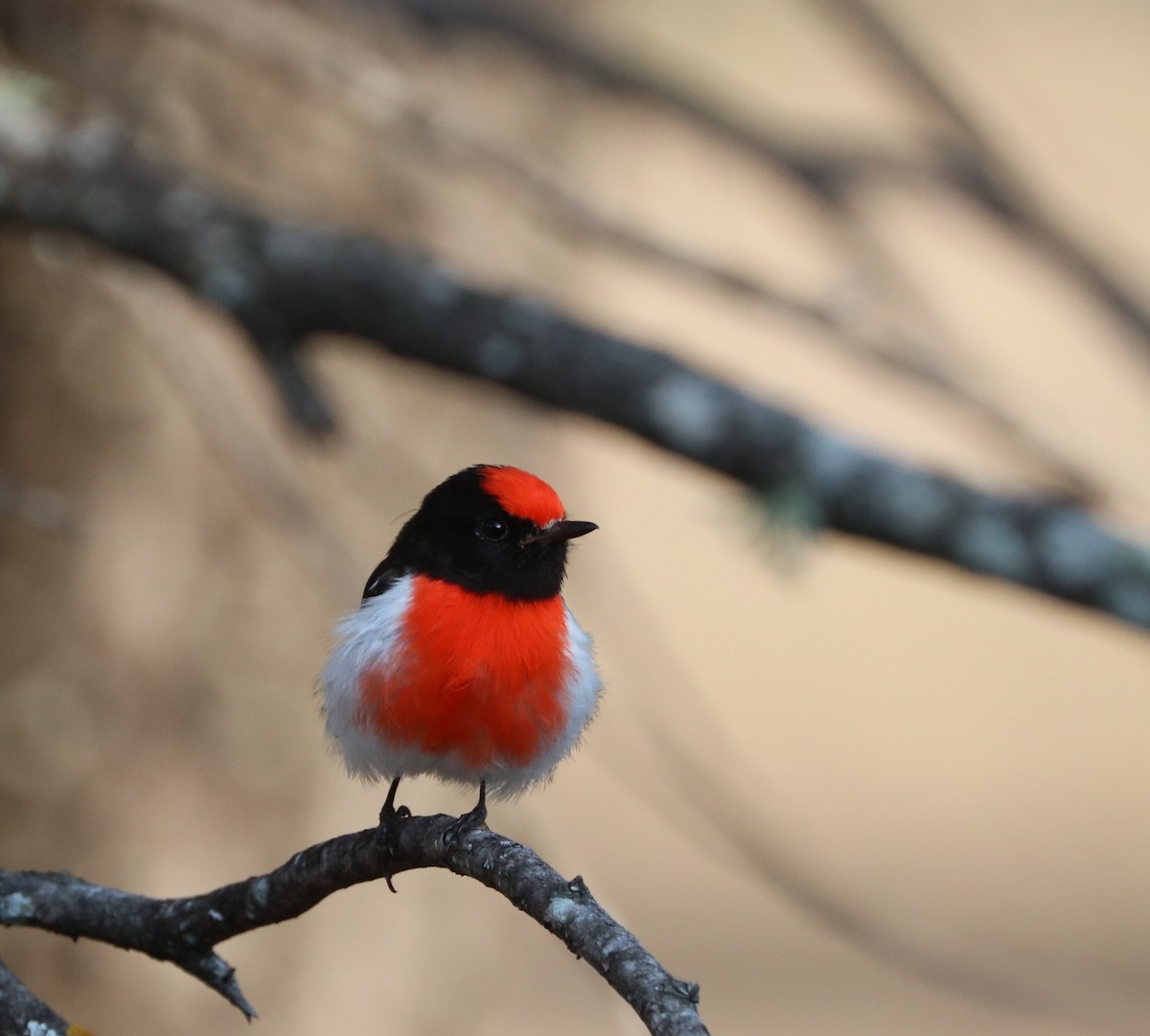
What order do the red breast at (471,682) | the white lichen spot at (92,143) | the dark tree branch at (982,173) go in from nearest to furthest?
1. the red breast at (471,682)
2. the white lichen spot at (92,143)
3. the dark tree branch at (982,173)

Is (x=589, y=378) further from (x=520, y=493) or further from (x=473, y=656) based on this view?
(x=473, y=656)

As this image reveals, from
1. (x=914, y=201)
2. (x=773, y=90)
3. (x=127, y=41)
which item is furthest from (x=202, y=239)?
(x=773, y=90)

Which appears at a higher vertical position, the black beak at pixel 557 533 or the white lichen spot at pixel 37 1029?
the black beak at pixel 557 533

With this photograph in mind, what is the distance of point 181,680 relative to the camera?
4625 mm

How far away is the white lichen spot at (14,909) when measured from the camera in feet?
6.45

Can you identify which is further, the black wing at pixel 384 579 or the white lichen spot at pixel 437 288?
the white lichen spot at pixel 437 288

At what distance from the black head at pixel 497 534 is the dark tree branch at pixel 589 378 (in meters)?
1.02

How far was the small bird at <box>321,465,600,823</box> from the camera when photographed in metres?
2.29

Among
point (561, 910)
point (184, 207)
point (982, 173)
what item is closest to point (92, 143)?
point (184, 207)

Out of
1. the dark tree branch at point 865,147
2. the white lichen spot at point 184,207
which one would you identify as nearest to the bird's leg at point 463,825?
the white lichen spot at point 184,207

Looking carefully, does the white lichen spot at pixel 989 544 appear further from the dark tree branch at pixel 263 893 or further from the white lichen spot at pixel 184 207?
the white lichen spot at pixel 184 207

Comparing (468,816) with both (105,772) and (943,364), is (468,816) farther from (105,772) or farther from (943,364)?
(105,772)

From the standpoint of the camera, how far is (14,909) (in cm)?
196

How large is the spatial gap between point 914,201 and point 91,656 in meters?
3.41
